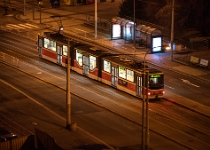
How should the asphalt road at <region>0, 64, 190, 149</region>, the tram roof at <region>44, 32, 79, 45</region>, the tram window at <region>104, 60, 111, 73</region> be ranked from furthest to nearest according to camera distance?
the tram roof at <region>44, 32, 79, 45</region>, the tram window at <region>104, 60, 111, 73</region>, the asphalt road at <region>0, 64, 190, 149</region>

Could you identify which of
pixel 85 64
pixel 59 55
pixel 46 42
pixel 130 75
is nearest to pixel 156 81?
pixel 130 75

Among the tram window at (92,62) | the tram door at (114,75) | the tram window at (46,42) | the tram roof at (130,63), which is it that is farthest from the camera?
the tram window at (46,42)

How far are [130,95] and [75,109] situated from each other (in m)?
5.70

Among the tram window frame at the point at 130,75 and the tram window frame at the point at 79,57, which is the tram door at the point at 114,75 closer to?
the tram window frame at the point at 130,75

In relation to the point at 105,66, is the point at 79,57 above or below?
above

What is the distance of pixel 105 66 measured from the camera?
55031mm

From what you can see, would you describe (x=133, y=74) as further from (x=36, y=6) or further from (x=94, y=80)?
(x=36, y=6)

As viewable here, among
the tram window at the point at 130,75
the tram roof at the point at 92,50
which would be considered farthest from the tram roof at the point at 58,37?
the tram window at the point at 130,75

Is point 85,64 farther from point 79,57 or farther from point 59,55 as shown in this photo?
point 59,55

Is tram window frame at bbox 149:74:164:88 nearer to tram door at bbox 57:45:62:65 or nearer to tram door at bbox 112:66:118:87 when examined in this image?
tram door at bbox 112:66:118:87

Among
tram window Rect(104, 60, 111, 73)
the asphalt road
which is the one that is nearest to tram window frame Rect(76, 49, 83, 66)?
tram window Rect(104, 60, 111, 73)

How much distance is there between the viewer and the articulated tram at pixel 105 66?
5022cm

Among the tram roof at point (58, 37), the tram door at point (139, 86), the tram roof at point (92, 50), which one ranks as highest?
the tram roof at point (58, 37)

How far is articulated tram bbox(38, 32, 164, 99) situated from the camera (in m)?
50.2
